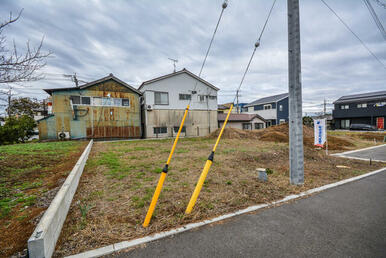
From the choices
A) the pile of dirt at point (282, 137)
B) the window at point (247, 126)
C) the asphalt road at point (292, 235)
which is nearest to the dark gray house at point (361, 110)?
the window at point (247, 126)

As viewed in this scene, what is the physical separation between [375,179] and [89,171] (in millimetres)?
8423

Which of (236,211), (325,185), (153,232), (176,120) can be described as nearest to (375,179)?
(325,185)

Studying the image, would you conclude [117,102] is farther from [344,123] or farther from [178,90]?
[344,123]

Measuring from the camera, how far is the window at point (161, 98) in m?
19.0

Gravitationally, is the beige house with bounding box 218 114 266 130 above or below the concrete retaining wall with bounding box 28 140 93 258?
above

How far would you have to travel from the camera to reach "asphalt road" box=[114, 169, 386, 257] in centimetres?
191

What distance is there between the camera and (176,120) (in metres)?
20.0

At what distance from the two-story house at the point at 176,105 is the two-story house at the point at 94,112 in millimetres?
1336

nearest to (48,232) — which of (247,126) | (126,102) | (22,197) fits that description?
(22,197)

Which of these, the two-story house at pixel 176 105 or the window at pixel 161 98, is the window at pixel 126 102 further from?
the window at pixel 161 98

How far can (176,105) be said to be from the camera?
791 inches

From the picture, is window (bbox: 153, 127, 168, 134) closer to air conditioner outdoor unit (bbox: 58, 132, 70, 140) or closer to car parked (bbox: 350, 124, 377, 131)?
air conditioner outdoor unit (bbox: 58, 132, 70, 140)

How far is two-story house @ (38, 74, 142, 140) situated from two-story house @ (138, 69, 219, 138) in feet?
4.38

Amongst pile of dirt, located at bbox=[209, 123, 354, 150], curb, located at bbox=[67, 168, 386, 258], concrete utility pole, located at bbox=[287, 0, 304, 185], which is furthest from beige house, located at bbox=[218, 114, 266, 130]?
curb, located at bbox=[67, 168, 386, 258]
